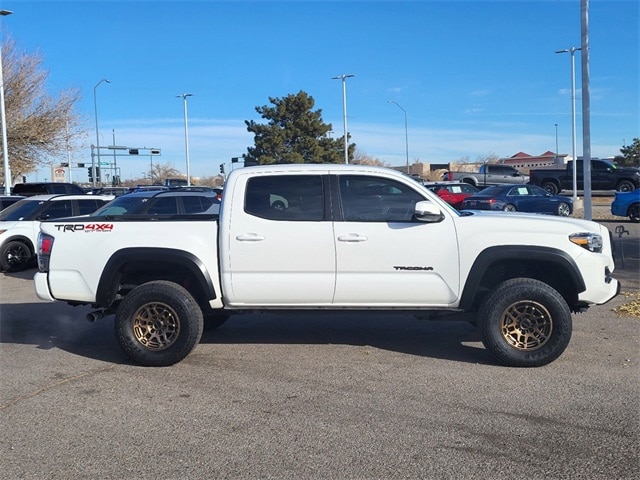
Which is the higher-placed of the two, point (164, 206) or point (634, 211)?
point (164, 206)

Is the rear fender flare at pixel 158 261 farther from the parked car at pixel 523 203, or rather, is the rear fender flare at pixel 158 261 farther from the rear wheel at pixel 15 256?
the parked car at pixel 523 203

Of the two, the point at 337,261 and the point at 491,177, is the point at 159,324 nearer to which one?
the point at 337,261

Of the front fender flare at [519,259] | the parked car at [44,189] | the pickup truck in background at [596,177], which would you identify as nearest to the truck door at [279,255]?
the front fender flare at [519,259]

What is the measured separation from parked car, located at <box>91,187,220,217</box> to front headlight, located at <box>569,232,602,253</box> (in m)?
7.57

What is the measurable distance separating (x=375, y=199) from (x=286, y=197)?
890mm

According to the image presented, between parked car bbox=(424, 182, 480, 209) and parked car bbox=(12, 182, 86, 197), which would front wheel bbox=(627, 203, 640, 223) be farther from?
parked car bbox=(12, 182, 86, 197)

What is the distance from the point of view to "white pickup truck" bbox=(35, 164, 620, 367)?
241 inches

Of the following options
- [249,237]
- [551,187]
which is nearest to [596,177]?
[551,187]

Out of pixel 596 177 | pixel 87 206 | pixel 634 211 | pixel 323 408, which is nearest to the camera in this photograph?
pixel 323 408

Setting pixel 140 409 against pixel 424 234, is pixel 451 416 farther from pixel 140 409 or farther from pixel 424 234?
pixel 140 409

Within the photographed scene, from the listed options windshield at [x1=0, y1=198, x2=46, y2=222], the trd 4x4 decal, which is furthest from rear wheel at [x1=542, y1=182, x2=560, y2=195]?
the trd 4x4 decal

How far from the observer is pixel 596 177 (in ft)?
112

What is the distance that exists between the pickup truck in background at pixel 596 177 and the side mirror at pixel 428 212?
2868cm

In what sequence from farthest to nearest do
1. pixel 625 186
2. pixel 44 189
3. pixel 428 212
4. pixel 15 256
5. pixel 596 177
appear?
1. pixel 596 177
2. pixel 625 186
3. pixel 44 189
4. pixel 15 256
5. pixel 428 212
